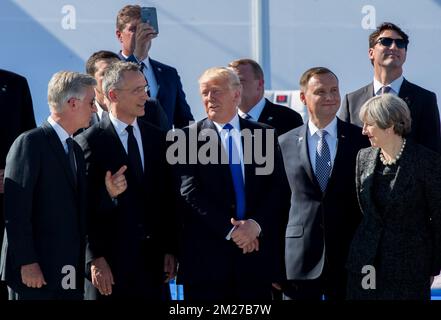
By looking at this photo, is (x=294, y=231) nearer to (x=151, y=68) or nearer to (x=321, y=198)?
(x=321, y=198)

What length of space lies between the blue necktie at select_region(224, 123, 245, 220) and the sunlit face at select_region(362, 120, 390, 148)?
0.65 m

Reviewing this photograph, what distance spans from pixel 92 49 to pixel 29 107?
3.92ft

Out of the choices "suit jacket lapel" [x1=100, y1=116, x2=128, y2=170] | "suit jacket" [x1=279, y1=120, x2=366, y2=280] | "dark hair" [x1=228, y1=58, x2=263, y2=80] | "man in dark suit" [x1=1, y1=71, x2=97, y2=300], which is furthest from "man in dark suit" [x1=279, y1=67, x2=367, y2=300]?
"man in dark suit" [x1=1, y1=71, x2=97, y2=300]

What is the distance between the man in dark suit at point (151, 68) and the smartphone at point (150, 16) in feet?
0.11

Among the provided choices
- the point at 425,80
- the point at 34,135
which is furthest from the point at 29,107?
the point at 425,80

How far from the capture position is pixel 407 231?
18.1ft

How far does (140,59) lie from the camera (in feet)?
22.2

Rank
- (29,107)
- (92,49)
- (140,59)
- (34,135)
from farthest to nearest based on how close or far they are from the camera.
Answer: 1. (92,49)
2. (140,59)
3. (29,107)
4. (34,135)

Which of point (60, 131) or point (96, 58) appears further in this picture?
point (96, 58)

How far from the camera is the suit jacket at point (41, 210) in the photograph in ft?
17.0

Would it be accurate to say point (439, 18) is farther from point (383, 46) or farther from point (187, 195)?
point (187, 195)

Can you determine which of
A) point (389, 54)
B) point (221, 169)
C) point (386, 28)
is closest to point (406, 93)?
point (389, 54)

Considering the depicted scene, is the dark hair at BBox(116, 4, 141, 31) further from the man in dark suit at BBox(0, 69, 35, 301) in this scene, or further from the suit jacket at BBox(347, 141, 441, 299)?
the suit jacket at BBox(347, 141, 441, 299)

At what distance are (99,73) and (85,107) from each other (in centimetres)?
84
